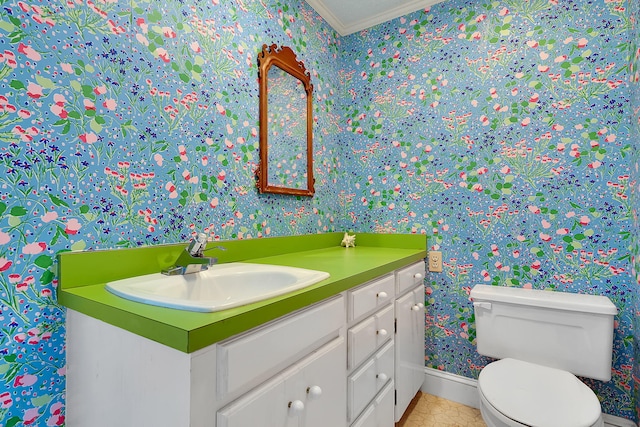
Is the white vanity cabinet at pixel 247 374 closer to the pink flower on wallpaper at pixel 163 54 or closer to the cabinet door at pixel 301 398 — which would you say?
the cabinet door at pixel 301 398

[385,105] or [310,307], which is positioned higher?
[385,105]

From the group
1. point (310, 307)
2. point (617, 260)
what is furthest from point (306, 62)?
point (617, 260)

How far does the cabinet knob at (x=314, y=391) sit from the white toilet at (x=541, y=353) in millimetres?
730

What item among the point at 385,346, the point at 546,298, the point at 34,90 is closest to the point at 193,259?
the point at 34,90

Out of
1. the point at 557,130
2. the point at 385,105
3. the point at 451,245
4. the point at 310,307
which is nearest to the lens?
the point at 310,307

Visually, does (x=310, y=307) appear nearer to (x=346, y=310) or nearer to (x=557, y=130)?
(x=346, y=310)

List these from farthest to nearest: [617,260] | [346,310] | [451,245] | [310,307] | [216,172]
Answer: [451,245] < [617,260] < [216,172] < [346,310] < [310,307]

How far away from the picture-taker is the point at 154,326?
2.16ft

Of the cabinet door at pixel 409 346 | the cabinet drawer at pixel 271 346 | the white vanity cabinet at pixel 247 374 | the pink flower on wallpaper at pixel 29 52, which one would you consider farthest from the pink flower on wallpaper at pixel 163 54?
the cabinet door at pixel 409 346

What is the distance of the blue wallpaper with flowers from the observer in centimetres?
90

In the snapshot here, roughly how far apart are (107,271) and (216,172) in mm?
561

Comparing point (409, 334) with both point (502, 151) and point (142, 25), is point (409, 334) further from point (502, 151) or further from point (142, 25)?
point (142, 25)

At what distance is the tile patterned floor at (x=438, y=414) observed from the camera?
66.6 inches

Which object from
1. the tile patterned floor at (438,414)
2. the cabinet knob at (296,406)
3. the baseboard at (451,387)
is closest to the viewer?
the cabinet knob at (296,406)
